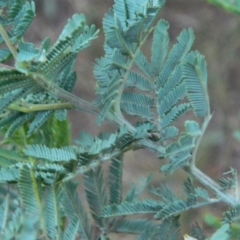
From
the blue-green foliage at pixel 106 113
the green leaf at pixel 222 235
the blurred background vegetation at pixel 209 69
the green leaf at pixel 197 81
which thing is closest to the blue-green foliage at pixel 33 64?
the blue-green foliage at pixel 106 113

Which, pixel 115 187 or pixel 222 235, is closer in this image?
pixel 222 235

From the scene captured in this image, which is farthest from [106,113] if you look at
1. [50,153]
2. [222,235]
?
[222,235]

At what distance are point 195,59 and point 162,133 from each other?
0.43 ft

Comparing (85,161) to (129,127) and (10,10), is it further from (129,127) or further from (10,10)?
(10,10)

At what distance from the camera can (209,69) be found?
88.1 inches

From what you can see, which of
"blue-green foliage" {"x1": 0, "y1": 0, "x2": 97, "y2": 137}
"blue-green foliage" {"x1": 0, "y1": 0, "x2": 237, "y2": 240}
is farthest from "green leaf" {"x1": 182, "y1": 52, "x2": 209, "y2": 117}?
"blue-green foliage" {"x1": 0, "y1": 0, "x2": 97, "y2": 137}

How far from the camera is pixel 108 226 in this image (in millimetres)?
649

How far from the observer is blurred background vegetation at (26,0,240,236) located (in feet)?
7.06

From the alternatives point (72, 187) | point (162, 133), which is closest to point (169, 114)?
point (162, 133)

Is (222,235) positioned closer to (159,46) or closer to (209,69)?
(159,46)

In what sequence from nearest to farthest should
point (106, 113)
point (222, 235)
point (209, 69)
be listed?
1. point (222, 235)
2. point (106, 113)
3. point (209, 69)

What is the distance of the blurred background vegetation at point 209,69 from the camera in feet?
7.06

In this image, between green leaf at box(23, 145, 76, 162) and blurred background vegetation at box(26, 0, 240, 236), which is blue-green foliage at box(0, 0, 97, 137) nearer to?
green leaf at box(23, 145, 76, 162)

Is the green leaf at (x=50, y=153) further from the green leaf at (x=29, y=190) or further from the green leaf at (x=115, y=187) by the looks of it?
the green leaf at (x=115, y=187)
